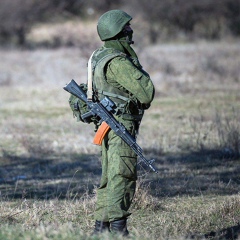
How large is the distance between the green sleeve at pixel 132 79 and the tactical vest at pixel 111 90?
6 cm

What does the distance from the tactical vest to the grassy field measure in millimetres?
1019

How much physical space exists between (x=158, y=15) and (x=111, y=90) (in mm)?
34380

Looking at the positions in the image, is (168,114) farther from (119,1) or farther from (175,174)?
(119,1)

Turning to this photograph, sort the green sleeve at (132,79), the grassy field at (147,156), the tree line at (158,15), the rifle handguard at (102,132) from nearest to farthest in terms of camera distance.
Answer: the green sleeve at (132,79) → the rifle handguard at (102,132) → the grassy field at (147,156) → the tree line at (158,15)

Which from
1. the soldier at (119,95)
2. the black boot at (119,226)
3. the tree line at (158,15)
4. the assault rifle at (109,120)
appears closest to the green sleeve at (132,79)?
the soldier at (119,95)

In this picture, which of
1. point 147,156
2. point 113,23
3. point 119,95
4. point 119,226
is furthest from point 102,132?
point 147,156

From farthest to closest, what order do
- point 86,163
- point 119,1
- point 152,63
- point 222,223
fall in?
point 119,1, point 152,63, point 86,163, point 222,223

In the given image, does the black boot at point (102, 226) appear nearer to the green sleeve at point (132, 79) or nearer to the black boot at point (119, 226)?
the black boot at point (119, 226)

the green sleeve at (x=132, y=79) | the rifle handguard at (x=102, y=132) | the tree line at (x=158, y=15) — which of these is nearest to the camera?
the green sleeve at (x=132, y=79)

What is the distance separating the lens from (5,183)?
9.55m

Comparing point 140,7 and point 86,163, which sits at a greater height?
point 140,7

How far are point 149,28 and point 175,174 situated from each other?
26191mm

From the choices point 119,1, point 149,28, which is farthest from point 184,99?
point 119,1

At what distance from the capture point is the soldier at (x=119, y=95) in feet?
19.7
